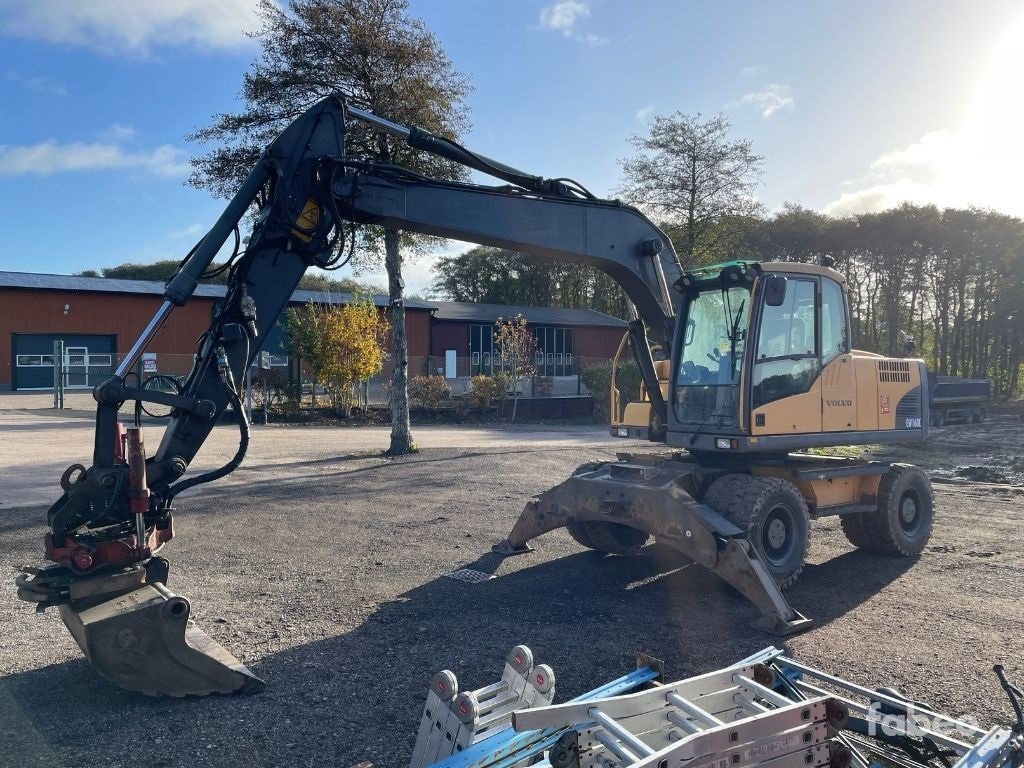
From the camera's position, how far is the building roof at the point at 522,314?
42.9m

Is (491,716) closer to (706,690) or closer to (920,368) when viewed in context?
(706,690)

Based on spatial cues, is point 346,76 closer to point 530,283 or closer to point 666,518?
point 666,518

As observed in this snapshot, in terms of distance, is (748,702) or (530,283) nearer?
(748,702)

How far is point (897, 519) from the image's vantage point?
346 inches

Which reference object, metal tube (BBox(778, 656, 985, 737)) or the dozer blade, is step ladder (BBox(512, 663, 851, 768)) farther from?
the dozer blade

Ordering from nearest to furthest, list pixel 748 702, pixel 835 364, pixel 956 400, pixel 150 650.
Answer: pixel 748 702 → pixel 150 650 → pixel 835 364 → pixel 956 400

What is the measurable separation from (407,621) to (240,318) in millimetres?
2659

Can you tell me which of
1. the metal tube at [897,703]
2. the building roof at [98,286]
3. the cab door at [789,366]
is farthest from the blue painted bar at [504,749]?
the building roof at [98,286]

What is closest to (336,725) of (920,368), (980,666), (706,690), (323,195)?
(706,690)

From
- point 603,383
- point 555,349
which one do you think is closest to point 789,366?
point 603,383

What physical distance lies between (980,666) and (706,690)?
310 centimetres

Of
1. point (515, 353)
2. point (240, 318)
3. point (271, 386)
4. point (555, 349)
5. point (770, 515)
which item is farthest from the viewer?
point (555, 349)

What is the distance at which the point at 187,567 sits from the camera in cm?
791

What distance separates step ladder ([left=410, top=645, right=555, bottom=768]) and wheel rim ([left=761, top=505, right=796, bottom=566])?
4.05 m
